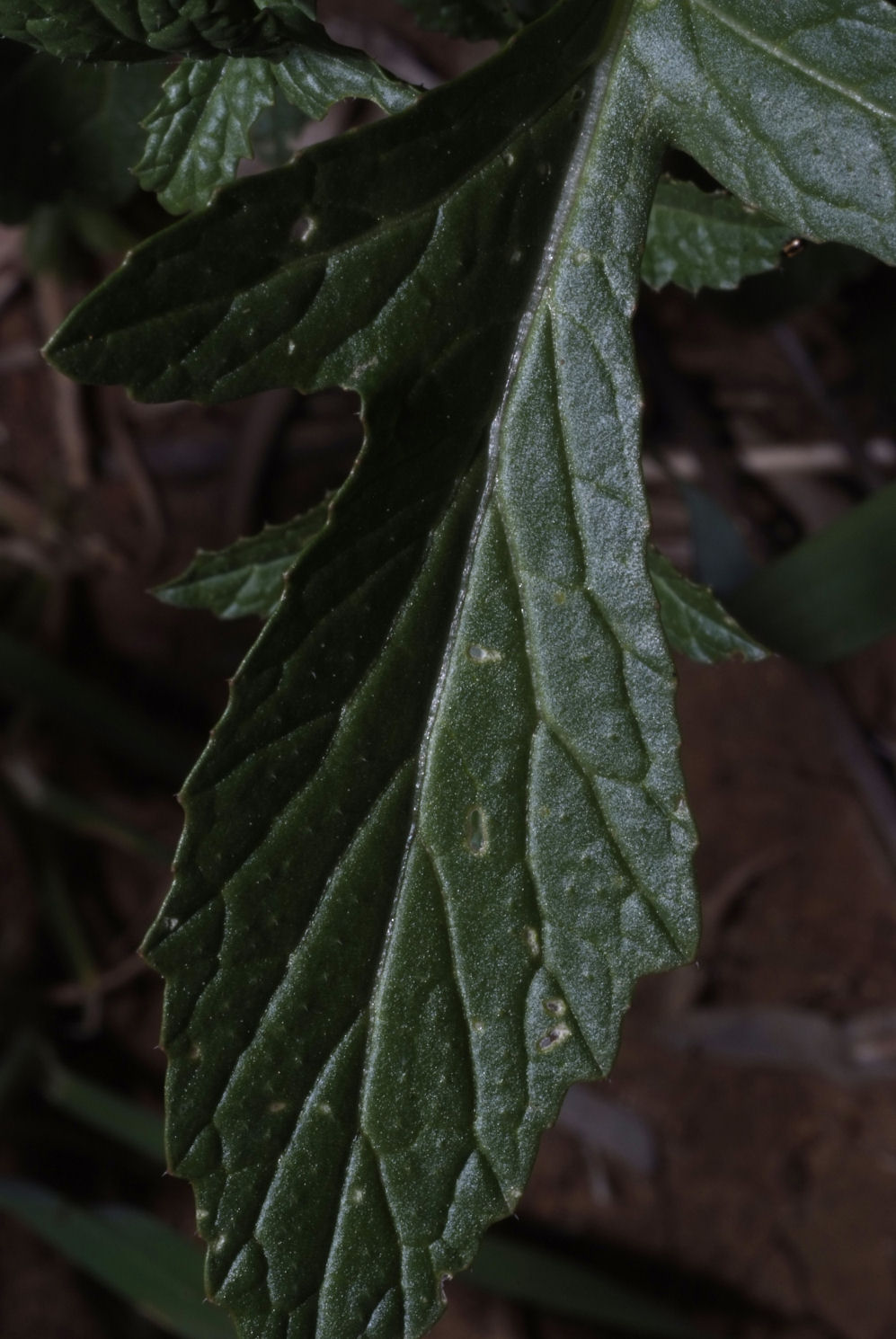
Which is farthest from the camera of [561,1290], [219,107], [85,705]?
[85,705]

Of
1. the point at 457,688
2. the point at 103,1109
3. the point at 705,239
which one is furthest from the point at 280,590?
the point at 103,1109

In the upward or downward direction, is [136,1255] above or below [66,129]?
below

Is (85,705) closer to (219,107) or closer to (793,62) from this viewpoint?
(219,107)

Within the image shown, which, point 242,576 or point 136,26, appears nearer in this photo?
point 136,26

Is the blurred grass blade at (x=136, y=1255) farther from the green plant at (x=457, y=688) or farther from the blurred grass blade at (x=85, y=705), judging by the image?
the green plant at (x=457, y=688)

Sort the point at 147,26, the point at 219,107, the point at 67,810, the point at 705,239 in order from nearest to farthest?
the point at 147,26
the point at 219,107
the point at 705,239
the point at 67,810

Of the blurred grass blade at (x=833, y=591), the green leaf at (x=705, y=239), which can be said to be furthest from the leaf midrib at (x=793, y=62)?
the blurred grass blade at (x=833, y=591)
